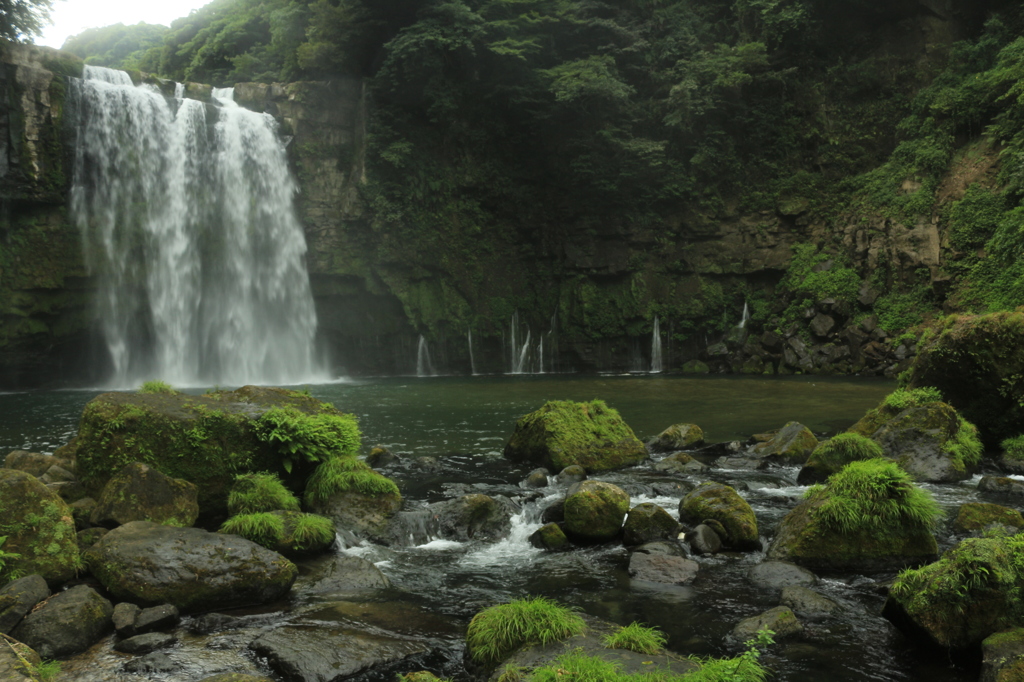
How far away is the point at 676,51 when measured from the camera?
110 feet

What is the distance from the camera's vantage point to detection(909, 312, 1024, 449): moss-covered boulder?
11820 millimetres

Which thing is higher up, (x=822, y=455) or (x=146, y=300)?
(x=146, y=300)

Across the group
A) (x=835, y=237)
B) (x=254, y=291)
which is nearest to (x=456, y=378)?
(x=254, y=291)

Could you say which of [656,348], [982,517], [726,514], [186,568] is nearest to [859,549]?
[726,514]

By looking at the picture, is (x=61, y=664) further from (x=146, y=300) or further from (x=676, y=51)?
(x=676, y=51)

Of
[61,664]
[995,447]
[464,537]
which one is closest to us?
[61,664]

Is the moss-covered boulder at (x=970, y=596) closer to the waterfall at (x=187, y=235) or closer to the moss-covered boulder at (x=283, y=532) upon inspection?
the moss-covered boulder at (x=283, y=532)

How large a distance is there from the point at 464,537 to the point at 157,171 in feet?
84.3

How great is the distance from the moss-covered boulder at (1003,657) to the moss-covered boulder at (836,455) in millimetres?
6101

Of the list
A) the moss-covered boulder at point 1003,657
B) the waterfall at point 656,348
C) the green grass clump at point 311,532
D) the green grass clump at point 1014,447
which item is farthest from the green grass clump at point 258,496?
the waterfall at point 656,348

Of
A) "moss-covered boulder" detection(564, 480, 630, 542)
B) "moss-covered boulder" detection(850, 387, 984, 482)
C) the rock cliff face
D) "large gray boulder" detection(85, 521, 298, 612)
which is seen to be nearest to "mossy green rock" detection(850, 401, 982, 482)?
"moss-covered boulder" detection(850, 387, 984, 482)

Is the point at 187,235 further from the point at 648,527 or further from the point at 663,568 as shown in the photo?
the point at 663,568

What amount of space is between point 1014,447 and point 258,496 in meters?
12.4

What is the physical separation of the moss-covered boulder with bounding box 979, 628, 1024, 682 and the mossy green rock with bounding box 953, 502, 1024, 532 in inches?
143
